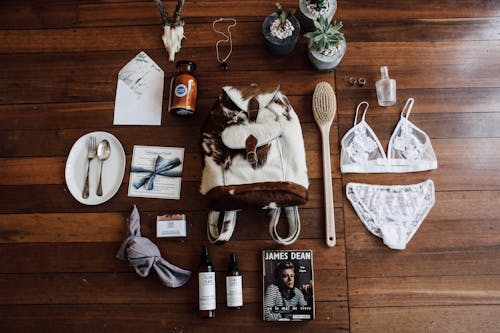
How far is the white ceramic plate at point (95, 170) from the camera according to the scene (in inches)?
51.1

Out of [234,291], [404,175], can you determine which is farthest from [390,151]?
[234,291]

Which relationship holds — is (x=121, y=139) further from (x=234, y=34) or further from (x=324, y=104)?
(x=324, y=104)

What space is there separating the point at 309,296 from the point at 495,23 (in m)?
1.19

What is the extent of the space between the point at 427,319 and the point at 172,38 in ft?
4.14

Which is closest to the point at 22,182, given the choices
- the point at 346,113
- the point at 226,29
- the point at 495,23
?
the point at 226,29

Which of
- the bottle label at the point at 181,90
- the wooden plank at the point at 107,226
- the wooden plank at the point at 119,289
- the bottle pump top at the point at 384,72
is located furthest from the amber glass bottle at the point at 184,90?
the bottle pump top at the point at 384,72

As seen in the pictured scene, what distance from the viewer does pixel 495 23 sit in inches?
56.1

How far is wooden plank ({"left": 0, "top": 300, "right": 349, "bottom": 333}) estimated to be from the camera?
47.1 inches

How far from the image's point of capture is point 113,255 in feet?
4.14

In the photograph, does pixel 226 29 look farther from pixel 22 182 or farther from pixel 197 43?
pixel 22 182

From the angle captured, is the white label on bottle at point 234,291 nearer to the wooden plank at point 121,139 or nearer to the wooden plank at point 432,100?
the wooden plank at point 121,139

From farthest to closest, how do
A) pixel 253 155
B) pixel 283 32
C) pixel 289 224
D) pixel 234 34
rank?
pixel 234 34 < pixel 283 32 < pixel 289 224 < pixel 253 155

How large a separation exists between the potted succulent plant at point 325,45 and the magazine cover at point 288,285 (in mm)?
636

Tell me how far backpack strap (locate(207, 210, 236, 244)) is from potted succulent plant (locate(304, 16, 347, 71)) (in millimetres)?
589
